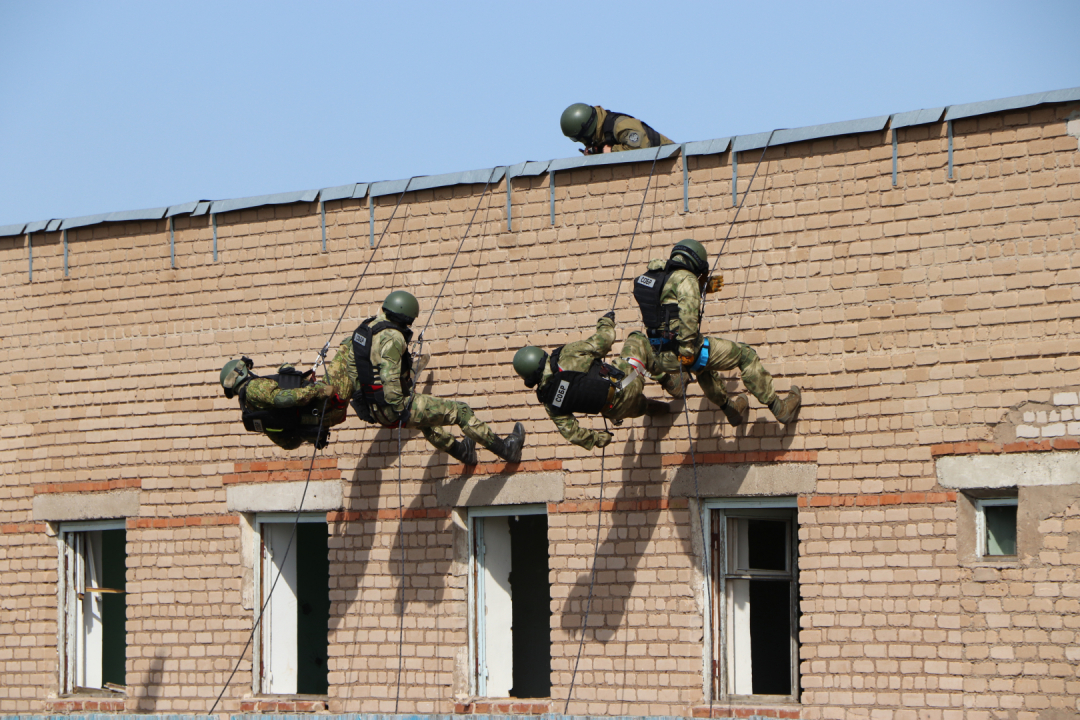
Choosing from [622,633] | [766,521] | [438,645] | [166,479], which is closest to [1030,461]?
[766,521]

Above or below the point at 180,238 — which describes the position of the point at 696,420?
below

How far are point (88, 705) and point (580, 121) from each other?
701 cm

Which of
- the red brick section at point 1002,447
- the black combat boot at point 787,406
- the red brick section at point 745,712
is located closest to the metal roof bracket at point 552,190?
the black combat boot at point 787,406

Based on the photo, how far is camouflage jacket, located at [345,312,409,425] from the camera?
1166 centimetres

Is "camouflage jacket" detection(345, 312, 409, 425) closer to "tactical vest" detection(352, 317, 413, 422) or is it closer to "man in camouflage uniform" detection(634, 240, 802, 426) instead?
"tactical vest" detection(352, 317, 413, 422)

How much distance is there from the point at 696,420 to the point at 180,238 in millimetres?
5340

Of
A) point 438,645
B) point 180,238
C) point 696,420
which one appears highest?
point 180,238

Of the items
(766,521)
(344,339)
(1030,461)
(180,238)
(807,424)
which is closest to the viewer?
(1030,461)

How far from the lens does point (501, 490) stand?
40.9 feet

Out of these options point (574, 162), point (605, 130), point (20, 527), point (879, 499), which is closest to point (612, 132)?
point (605, 130)

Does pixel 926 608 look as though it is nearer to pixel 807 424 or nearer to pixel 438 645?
A: pixel 807 424

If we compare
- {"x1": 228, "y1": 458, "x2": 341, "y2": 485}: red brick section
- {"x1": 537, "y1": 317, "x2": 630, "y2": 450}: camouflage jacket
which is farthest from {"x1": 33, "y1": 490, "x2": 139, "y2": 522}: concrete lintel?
{"x1": 537, "y1": 317, "x2": 630, "y2": 450}: camouflage jacket

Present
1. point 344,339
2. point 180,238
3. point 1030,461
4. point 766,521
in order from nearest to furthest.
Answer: point 1030,461
point 766,521
point 344,339
point 180,238

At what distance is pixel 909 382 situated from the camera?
1089 centimetres
